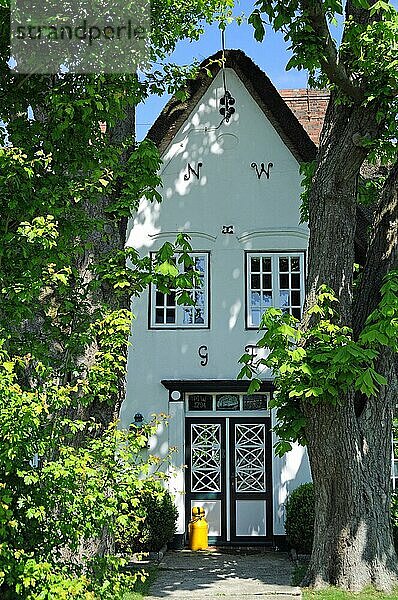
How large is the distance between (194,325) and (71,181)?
27.4 ft

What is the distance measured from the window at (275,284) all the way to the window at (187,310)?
81 centimetres

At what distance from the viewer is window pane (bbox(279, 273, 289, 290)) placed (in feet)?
49.8

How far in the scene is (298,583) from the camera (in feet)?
35.7

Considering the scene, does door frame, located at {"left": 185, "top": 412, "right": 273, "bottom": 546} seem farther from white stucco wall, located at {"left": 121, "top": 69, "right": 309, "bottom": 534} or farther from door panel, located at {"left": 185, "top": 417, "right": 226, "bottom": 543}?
white stucco wall, located at {"left": 121, "top": 69, "right": 309, "bottom": 534}

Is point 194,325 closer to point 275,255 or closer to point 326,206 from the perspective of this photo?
point 275,255

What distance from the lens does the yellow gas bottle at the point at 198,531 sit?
557 inches

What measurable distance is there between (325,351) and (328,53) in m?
3.42

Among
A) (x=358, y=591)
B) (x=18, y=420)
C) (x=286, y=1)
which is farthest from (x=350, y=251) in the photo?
(x=18, y=420)

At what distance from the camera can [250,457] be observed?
15.0m

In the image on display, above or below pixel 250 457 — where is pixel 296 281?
above

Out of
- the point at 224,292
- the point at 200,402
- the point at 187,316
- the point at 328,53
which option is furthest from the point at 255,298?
the point at 328,53

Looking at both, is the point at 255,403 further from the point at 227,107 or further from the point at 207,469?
the point at 227,107
